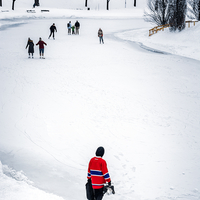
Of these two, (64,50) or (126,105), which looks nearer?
(126,105)

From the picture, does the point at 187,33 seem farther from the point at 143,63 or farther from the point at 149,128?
the point at 149,128

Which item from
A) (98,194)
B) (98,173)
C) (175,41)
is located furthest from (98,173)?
(175,41)

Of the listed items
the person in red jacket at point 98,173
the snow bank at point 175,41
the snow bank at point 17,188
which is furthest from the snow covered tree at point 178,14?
the person in red jacket at point 98,173

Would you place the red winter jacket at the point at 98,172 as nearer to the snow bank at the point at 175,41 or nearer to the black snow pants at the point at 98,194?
the black snow pants at the point at 98,194

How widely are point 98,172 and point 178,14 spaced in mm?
25753

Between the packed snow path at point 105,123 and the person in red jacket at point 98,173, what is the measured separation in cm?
115

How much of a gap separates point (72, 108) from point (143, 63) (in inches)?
315

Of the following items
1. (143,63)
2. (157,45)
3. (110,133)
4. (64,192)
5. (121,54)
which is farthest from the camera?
(157,45)

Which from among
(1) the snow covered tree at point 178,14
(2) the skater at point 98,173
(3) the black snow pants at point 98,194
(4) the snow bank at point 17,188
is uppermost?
(1) the snow covered tree at point 178,14

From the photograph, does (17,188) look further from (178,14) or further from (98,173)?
(178,14)

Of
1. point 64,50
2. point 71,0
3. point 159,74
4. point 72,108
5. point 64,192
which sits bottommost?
point 64,192

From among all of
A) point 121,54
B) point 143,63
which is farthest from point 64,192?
point 121,54

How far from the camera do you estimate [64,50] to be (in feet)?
61.9

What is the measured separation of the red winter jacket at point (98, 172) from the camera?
13.2 feet
